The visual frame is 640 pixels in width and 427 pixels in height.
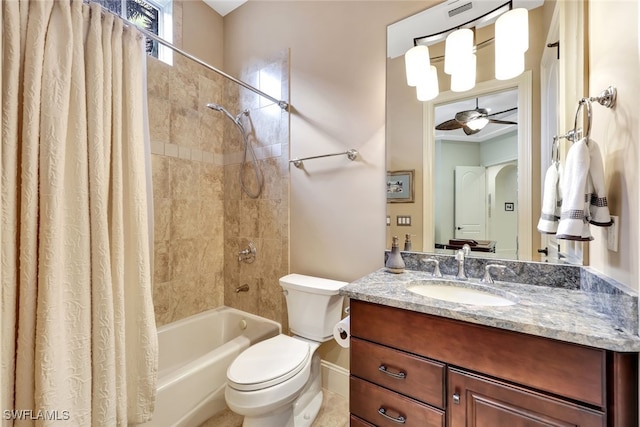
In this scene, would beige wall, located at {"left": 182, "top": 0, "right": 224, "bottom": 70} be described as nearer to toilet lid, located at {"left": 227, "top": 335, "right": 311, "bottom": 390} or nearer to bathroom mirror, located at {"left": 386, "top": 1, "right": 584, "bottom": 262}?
bathroom mirror, located at {"left": 386, "top": 1, "right": 584, "bottom": 262}

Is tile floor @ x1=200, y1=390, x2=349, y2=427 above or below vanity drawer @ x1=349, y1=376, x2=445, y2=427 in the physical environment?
below

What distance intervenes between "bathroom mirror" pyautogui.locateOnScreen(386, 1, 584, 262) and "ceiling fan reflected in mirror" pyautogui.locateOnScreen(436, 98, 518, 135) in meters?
0.04

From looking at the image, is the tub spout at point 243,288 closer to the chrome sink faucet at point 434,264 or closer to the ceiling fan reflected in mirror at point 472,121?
the chrome sink faucet at point 434,264

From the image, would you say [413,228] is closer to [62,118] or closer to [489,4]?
[489,4]

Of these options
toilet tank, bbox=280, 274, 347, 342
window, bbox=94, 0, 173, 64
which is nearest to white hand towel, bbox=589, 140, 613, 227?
toilet tank, bbox=280, 274, 347, 342

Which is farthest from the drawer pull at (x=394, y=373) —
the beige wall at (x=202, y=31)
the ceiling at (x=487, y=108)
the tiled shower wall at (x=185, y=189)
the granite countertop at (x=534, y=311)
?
the beige wall at (x=202, y=31)

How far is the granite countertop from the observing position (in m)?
0.69

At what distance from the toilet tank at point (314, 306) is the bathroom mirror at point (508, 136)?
1.67 ft

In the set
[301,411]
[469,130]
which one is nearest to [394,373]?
[301,411]

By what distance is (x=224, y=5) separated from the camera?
7.29ft

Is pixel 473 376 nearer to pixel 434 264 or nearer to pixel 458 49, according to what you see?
pixel 434 264

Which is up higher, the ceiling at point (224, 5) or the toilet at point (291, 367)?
the ceiling at point (224, 5)

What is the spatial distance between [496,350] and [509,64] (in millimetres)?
1235

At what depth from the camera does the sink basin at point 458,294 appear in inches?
43.9
